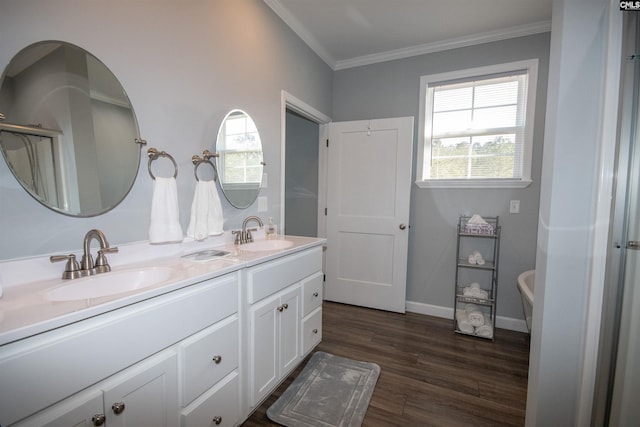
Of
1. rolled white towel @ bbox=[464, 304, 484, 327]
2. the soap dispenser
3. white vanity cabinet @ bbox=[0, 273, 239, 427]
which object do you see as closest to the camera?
→ white vanity cabinet @ bbox=[0, 273, 239, 427]

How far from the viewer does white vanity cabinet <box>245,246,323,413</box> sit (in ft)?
4.65

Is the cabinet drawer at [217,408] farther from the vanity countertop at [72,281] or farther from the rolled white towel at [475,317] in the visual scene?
the rolled white towel at [475,317]

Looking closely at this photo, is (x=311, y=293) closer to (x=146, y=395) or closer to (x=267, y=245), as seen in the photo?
(x=267, y=245)

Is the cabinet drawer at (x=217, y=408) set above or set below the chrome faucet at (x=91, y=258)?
below

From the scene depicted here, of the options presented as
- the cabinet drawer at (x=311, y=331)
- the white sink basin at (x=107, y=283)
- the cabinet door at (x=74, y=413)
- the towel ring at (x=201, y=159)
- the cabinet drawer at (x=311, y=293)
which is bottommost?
the cabinet drawer at (x=311, y=331)

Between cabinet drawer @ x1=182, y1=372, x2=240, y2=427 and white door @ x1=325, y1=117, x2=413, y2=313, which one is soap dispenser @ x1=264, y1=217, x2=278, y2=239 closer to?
cabinet drawer @ x1=182, y1=372, x2=240, y2=427

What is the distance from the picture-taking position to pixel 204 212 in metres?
1.54

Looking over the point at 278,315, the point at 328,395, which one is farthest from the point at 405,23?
the point at 328,395

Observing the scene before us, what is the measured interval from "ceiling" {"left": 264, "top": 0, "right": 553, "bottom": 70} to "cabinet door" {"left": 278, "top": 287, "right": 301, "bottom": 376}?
7.10 feet

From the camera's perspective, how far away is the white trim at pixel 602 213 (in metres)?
0.93

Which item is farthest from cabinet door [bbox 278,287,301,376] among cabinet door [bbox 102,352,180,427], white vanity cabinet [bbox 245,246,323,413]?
cabinet door [bbox 102,352,180,427]

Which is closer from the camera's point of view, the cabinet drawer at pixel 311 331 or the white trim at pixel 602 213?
the white trim at pixel 602 213

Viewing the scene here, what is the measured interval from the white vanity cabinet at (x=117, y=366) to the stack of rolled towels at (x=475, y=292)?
2.30 m

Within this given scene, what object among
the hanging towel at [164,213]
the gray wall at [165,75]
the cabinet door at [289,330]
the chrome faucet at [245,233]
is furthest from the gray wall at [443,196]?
the hanging towel at [164,213]
